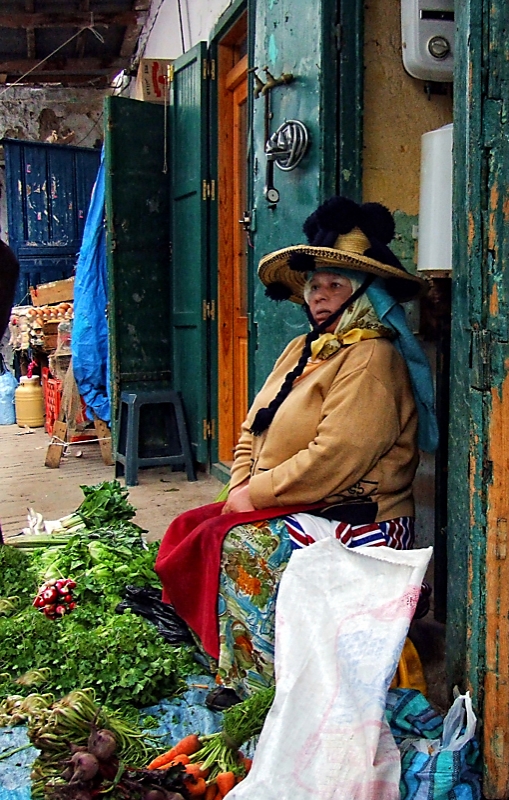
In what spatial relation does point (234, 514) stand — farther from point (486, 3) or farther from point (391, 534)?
point (486, 3)

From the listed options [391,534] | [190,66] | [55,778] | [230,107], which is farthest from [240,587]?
[190,66]

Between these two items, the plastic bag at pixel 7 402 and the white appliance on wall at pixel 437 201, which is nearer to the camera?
the white appliance on wall at pixel 437 201

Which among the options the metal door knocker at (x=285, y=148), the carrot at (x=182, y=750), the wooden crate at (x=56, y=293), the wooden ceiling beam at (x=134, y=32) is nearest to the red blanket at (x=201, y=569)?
the carrot at (x=182, y=750)

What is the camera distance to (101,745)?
211 centimetres

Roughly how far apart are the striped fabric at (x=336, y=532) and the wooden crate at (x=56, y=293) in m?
6.19

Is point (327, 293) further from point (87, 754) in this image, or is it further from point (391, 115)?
point (87, 754)

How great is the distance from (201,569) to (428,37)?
2318 mm

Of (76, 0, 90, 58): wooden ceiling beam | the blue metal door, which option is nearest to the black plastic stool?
(76, 0, 90, 58): wooden ceiling beam

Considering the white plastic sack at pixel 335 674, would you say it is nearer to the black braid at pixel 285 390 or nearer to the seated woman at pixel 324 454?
the seated woman at pixel 324 454

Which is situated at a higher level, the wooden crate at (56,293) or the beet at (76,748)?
the wooden crate at (56,293)

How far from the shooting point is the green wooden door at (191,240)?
231 inches

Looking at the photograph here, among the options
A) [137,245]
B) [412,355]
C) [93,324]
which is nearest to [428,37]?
[412,355]

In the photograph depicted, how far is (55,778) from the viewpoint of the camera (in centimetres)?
211

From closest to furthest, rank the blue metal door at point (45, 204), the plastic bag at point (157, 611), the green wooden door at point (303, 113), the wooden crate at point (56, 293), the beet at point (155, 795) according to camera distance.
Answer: the beet at point (155, 795)
the plastic bag at point (157, 611)
the green wooden door at point (303, 113)
the wooden crate at point (56, 293)
the blue metal door at point (45, 204)
